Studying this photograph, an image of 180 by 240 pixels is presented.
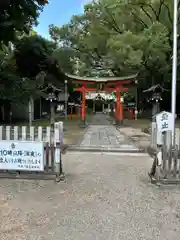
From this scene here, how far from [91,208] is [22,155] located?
8.08 ft

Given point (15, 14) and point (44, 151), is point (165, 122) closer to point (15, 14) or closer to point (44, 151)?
point (44, 151)

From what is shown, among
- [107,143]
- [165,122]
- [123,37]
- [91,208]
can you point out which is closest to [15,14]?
[165,122]

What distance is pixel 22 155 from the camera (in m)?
6.68

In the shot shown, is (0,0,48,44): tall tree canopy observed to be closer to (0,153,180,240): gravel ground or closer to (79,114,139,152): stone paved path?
(0,153,180,240): gravel ground

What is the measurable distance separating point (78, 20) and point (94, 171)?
84.9ft

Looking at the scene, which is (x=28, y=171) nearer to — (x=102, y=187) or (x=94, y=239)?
(x=102, y=187)

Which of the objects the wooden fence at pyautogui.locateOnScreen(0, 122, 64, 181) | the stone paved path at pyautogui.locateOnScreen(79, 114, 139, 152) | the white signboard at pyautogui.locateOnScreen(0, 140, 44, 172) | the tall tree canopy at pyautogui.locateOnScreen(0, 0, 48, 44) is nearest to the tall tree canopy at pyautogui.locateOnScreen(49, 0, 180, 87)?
the stone paved path at pyautogui.locateOnScreen(79, 114, 139, 152)

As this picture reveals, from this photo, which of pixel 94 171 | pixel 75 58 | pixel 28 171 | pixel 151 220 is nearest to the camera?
pixel 151 220

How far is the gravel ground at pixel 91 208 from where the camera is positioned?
12.7 feet

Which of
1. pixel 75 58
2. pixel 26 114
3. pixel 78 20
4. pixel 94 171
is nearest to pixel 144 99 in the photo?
pixel 75 58

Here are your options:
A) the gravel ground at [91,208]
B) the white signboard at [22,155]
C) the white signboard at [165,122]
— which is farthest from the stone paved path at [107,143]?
the white signboard at [22,155]

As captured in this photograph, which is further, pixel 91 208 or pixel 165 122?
pixel 165 122

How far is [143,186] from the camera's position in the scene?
246 inches

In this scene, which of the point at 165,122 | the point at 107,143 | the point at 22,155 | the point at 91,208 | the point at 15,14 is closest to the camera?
the point at 91,208
